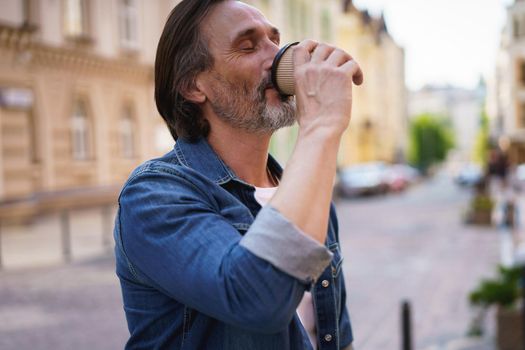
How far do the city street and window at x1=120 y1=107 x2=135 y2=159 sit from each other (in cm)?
920

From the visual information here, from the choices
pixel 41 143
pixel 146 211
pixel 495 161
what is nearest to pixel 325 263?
pixel 146 211

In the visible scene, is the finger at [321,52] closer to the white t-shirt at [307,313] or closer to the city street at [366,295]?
the white t-shirt at [307,313]

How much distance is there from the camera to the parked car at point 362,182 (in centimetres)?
3105

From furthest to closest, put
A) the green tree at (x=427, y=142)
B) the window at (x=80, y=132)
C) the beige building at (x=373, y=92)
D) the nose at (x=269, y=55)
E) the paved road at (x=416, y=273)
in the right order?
the green tree at (x=427, y=142) < the beige building at (x=373, y=92) < the window at (x=80, y=132) < the paved road at (x=416, y=273) < the nose at (x=269, y=55)

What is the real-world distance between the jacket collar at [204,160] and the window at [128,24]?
21.0 metres

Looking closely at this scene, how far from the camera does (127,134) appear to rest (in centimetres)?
2209

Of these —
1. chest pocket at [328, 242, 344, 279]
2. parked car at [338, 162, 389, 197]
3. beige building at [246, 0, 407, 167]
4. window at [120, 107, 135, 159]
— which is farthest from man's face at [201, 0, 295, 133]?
parked car at [338, 162, 389, 197]

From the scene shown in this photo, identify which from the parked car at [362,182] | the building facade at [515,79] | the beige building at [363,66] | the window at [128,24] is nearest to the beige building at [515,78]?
the building facade at [515,79]

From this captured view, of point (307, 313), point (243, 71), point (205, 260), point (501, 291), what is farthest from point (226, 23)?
point (501, 291)

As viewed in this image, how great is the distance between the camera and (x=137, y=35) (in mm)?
22500

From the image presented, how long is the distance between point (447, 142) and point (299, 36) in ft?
204

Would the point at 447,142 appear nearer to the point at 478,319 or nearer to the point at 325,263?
the point at 478,319

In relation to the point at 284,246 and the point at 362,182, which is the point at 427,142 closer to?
the point at 362,182

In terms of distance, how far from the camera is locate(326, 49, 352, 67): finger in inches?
52.5
